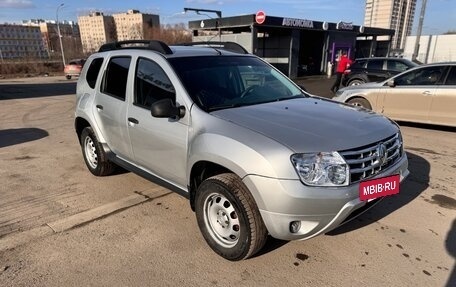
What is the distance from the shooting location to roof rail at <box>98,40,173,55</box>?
380cm

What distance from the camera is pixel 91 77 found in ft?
16.3

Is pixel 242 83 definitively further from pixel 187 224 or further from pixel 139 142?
pixel 187 224

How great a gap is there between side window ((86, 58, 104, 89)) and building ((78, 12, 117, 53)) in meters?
84.5

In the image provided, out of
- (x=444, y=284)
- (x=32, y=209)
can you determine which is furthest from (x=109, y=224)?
(x=444, y=284)

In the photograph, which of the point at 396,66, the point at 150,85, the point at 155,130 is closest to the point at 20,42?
the point at 396,66

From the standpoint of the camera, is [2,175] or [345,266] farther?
[2,175]

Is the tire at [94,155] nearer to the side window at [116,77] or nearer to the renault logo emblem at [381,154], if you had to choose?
the side window at [116,77]

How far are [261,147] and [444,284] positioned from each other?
5.96 ft

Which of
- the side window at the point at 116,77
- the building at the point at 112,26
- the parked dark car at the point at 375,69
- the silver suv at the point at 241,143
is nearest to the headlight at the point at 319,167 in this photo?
the silver suv at the point at 241,143

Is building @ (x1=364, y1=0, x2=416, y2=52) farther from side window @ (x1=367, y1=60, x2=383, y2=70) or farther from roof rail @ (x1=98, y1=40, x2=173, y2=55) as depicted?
roof rail @ (x1=98, y1=40, x2=173, y2=55)

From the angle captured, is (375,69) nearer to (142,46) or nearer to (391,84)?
(391,84)

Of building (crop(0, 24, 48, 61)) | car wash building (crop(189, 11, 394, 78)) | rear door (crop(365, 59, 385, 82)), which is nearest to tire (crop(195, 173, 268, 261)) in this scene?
rear door (crop(365, 59, 385, 82))

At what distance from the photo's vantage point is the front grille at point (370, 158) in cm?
272

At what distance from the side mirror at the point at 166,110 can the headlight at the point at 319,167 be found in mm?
1232
